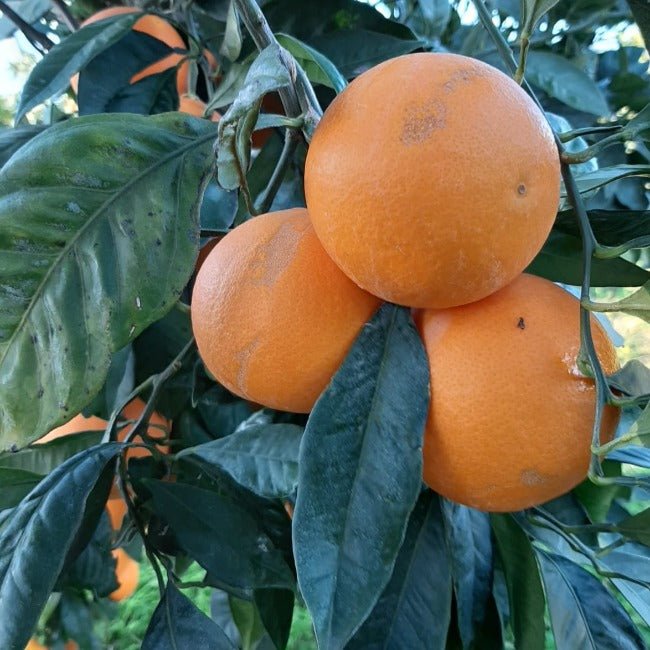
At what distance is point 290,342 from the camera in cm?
42

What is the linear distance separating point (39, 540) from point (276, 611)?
0.97ft

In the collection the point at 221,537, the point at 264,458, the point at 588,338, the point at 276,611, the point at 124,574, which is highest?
the point at 588,338

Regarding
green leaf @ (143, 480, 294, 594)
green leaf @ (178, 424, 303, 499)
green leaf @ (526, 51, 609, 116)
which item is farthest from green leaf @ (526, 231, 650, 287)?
green leaf @ (526, 51, 609, 116)

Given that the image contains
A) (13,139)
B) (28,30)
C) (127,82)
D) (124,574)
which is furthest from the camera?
(124,574)

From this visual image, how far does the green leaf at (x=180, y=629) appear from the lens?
0.58 m

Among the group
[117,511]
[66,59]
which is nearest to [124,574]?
[117,511]

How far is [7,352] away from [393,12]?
91cm

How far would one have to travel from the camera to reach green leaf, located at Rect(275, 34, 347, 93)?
1.69 feet

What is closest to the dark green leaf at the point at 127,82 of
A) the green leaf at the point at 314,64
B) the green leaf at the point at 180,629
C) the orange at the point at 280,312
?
the green leaf at the point at 314,64

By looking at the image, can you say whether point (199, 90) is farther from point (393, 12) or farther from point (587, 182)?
point (587, 182)

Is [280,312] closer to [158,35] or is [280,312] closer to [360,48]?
[360,48]

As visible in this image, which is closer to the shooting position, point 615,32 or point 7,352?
point 7,352

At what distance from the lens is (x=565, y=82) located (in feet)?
2.93

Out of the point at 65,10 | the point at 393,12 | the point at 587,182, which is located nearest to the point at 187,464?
the point at 587,182
